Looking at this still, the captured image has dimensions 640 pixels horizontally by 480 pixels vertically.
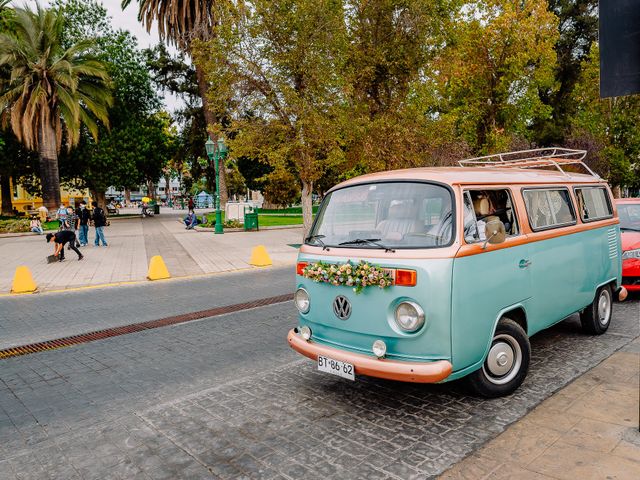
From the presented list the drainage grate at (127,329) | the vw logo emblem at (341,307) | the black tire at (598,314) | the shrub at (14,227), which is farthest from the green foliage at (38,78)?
the black tire at (598,314)

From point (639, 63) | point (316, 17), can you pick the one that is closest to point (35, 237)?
point (316, 17)

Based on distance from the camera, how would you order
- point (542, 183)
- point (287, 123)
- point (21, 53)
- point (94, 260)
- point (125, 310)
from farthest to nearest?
point (21, 53)
point (287, 123)
point (94, 260)
point (125, 310)
point (542, 183)

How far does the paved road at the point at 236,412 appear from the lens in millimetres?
3604

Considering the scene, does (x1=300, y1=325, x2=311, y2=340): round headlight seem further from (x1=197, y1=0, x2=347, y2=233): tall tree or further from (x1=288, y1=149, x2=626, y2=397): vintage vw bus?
(x1=197, y1=0, x2=347, y2=233): tall tree

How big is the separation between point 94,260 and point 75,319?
8.36 m

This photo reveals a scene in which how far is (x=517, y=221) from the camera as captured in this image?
4.83 meters

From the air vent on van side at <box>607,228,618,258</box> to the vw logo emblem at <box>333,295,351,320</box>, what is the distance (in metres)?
4.27

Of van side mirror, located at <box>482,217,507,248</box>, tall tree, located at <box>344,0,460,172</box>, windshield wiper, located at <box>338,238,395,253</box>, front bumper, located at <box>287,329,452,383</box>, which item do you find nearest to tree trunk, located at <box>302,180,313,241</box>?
tall tree, located at <box>344,0,460,172</box>

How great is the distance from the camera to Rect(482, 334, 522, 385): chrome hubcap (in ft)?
14.6

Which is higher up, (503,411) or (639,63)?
(639,63)

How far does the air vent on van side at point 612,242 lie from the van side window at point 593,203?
23 centimetres

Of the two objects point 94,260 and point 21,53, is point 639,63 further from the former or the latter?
point 21,53

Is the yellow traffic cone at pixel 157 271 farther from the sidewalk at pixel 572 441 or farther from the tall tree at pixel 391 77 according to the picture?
the sidewalk at pixel 572 441

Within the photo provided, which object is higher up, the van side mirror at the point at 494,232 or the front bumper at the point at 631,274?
the van side mirror at the point at 494,232
